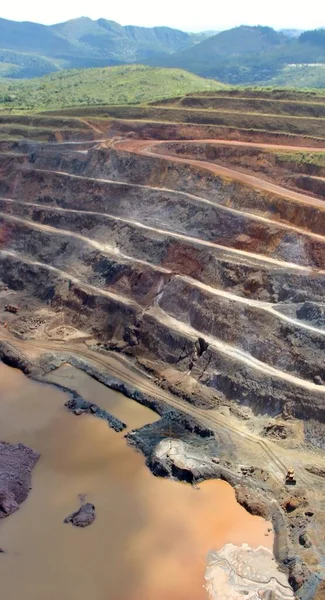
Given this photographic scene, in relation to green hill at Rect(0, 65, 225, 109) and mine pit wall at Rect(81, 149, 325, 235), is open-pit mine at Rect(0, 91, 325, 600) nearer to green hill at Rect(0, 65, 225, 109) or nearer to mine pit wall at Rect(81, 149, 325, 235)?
mine pit wall at Rect(81, 149, 325, 235)

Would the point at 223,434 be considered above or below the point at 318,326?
below

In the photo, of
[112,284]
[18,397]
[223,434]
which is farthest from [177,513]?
[112,284]

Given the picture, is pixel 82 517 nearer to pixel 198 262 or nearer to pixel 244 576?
pixel 244 576

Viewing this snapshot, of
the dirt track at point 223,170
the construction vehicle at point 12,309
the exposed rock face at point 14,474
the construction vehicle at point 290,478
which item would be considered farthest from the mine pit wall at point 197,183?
the exposed rock face at point 14,474

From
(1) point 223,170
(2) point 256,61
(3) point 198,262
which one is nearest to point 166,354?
(3) point 198,262

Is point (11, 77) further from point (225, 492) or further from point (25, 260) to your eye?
point (225, 492)
